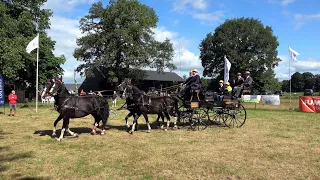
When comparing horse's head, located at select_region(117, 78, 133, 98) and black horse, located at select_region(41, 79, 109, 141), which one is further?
horse's head, located at select_region(117, 78, 133, 98)

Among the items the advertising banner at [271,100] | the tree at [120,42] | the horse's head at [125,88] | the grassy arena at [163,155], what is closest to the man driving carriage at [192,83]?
the grassy arena at [163,155]

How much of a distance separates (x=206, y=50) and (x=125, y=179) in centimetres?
5776

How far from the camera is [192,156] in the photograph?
26.7 feet

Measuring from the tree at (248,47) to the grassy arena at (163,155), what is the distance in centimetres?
4490

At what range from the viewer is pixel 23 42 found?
100 feet

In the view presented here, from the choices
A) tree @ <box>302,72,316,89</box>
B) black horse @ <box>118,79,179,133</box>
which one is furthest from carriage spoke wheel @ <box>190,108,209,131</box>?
tree @ <box>302,72,316,89</box>

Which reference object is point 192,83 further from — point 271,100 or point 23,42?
point 23,42

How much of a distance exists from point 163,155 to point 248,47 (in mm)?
53244

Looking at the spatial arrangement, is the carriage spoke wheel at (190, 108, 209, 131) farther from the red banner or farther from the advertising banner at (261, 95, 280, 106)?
the advertising banner at (261, 95, 280, 106)

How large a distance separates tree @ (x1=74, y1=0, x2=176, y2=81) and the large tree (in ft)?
15.5

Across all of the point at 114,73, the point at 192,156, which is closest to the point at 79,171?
the point at 192,156

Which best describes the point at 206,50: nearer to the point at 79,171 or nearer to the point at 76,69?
the point at 76,69

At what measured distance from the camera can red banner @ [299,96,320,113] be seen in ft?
74.0

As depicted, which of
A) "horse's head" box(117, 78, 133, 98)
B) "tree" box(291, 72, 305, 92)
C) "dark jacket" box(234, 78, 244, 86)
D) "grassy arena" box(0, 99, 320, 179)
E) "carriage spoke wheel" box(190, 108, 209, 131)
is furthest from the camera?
"tree" box(291, 72, 305, 92)
